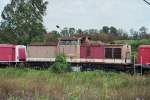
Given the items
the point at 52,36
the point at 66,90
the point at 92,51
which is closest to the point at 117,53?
the point at 92,51

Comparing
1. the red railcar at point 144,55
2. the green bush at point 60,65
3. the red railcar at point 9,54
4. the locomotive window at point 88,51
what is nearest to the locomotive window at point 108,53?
the locomotive window at point 88,51

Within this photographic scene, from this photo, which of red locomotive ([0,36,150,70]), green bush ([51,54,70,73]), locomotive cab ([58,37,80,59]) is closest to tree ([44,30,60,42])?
red locomotive ([0,36,150,70])

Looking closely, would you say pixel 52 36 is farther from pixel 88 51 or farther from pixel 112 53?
pixel 112 53

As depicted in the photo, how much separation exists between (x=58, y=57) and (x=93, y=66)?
399 centimetres

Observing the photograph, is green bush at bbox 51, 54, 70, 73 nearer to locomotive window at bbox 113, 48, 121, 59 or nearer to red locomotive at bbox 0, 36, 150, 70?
red locomotive at bbox 0, 36, 150, 70

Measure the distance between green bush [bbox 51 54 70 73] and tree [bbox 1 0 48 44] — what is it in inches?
1161

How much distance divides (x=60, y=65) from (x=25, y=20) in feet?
117

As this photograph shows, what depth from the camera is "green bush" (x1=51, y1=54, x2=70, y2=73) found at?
4162 cm

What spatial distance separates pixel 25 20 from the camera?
250 feet

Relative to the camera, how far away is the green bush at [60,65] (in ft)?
137

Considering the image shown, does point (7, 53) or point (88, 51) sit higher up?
point (88, 51)

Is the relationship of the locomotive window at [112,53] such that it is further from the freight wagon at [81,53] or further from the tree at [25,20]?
the tree at [25,20]

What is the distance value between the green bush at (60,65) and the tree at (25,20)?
96.8 ft

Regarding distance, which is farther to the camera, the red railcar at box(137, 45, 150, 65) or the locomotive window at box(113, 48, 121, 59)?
the locomotive window at box(113, 48, 121, 59)
